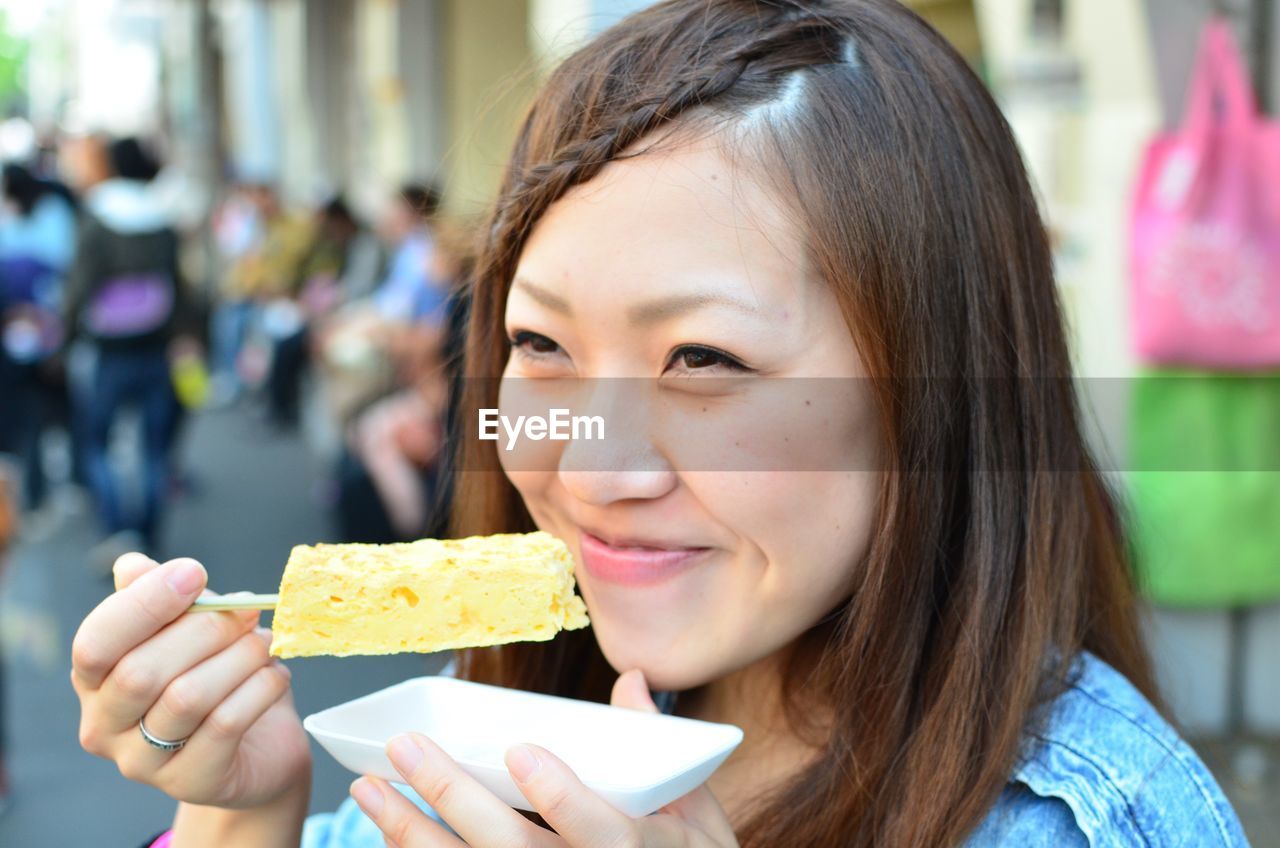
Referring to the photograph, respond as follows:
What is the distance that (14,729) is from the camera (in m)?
5.09

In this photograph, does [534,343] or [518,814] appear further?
[534,343]

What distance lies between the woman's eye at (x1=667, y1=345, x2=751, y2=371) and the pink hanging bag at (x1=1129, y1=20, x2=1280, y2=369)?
2836 mm

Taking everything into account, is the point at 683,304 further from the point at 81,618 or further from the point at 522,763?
the point at 81,618

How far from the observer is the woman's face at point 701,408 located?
1374 millimetres

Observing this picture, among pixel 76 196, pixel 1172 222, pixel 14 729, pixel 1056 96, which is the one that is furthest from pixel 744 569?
pixel 76 196

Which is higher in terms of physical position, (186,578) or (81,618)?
→ (186,578)

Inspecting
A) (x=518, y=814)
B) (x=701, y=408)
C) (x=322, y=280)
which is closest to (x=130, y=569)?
(x=518, y=814)

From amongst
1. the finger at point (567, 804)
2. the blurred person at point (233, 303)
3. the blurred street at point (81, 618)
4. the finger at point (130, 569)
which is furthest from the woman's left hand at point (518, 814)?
the blurred person at point (233, 303)

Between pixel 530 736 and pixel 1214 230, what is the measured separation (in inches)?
119

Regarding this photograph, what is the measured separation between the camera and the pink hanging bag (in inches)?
147

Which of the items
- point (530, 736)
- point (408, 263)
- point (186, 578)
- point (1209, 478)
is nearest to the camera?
point (186, 578)

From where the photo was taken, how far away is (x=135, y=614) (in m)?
1.34

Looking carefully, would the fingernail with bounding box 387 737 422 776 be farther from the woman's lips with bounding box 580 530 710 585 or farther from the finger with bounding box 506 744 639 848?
the woman's lips with bounding box 580 530 710 585

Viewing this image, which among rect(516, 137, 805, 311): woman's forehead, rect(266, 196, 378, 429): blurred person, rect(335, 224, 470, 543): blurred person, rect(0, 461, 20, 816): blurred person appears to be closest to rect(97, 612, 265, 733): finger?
rect(516, 137, 805, 311): woman's forehead
